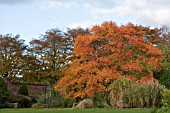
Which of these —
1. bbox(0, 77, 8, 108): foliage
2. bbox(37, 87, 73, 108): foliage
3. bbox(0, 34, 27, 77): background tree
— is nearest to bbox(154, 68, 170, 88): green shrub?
bbox(37, 87, 73, 108): foliage

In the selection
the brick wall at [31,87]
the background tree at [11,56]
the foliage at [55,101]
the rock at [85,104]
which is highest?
the background tree at [11,56]

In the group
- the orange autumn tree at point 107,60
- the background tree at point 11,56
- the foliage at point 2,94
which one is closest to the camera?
the orange autumn tree at point 107,60

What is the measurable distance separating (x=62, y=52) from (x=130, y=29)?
1316cm

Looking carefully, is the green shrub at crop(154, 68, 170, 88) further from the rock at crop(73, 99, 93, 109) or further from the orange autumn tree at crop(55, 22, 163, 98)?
Result: the rock at crop(73, 99, 93, 109)

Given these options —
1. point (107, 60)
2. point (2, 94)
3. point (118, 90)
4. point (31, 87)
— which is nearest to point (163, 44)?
point (31, 87)

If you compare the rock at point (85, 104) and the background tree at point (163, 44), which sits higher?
the background tree at point (163, 44)

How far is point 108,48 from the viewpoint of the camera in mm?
27406

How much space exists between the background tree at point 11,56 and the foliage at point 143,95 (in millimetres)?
17323

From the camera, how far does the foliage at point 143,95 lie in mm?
22703

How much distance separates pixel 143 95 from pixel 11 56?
61.6ft

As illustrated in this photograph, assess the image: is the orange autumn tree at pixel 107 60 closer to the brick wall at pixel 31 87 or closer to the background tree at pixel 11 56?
the brick wall at pixel 31 87


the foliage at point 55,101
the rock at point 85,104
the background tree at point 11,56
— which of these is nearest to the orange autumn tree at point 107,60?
the foliage at point 55,101

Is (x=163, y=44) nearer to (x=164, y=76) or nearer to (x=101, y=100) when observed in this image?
(x=164, y=76)

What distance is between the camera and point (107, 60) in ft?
87.0
